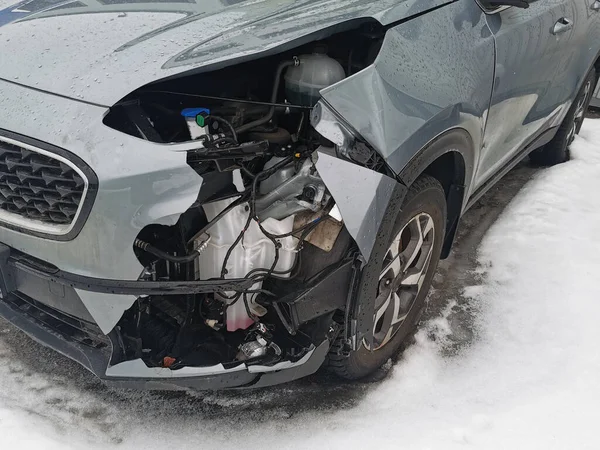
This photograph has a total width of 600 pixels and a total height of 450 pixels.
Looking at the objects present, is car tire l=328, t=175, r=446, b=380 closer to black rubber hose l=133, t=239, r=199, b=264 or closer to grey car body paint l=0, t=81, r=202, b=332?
black rubber hose l=133, t=239, r=199, b=264

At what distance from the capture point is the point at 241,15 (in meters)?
2.20

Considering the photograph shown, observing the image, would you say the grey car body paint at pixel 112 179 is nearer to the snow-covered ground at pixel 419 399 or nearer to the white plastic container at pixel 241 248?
the white plastic container at pixel 241 248

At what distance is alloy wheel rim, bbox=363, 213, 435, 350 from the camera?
2.31 m

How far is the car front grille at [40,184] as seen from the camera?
1.73 m

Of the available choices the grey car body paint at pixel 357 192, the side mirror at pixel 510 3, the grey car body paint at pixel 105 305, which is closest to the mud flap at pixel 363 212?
the grey car body paint at pixel 357 192

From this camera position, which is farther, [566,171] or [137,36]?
[566,171]

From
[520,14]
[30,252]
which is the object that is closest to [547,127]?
[520,14]

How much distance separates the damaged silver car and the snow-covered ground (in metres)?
0.27

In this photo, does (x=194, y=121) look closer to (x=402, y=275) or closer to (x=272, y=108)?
(x=272, y=108)

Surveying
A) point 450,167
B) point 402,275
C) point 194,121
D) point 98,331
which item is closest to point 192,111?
point 194,121

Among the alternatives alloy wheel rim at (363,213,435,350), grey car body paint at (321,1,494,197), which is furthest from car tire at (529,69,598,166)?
alloy wheel rim at (363,213,435,350)

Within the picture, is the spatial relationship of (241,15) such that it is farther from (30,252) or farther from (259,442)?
(259,442)

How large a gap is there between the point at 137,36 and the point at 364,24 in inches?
32.4

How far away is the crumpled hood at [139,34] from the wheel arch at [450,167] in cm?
50
